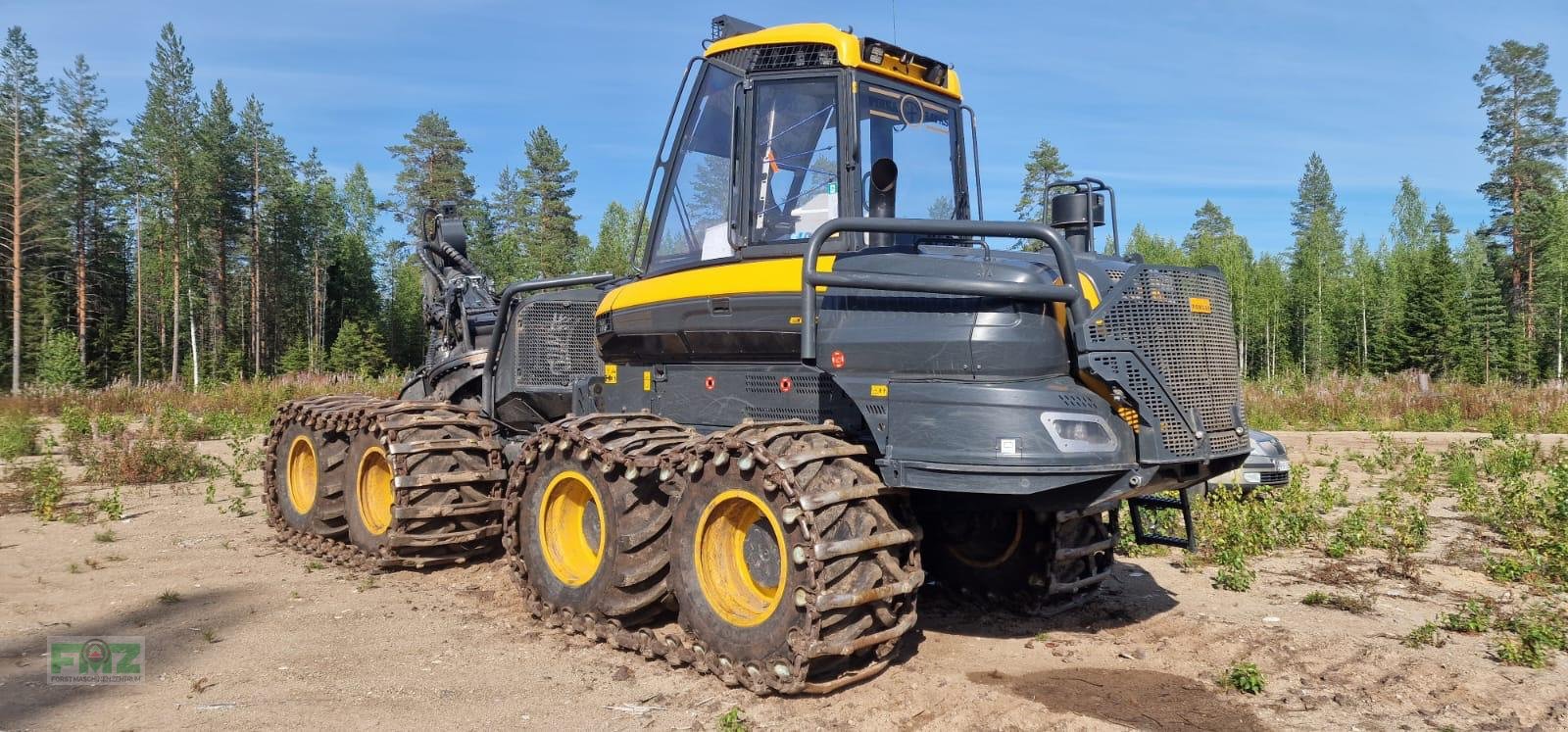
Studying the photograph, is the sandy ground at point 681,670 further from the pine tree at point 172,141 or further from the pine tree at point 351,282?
the pine tree at point 351,282

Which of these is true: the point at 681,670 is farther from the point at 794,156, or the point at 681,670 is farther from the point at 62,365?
the point at 62,365

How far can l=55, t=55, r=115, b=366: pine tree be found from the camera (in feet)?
144

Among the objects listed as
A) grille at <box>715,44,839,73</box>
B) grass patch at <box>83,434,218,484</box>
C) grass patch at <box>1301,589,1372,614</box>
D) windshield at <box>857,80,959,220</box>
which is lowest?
grass patch at <box>1301,589,1372,614</box>

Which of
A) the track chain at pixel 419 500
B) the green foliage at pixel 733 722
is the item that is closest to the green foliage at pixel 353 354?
the track chain at pixel 419 500

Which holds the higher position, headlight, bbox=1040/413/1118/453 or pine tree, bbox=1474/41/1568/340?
pine tree, bbox=1474/41/1568/340

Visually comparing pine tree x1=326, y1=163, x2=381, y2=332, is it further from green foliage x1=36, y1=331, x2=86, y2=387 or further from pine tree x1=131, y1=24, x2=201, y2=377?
green foliage x1=36, y1=331, x2=86, y2=387

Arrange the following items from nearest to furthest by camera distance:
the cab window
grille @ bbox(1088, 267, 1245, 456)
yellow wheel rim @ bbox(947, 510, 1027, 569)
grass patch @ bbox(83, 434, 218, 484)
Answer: grille @ bbox(1088, 267, 1245, 456)
the cab window
yellow wheel rim @ bbox(947, 510, 1027, 569)
grass patch @ bbox(83, 434, 218, 484)

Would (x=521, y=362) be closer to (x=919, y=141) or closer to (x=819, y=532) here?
(x=919, y=141)

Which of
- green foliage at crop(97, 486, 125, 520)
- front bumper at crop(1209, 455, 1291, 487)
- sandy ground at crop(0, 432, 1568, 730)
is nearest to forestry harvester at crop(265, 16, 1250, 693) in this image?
sandy ground at crop(0, 432, 1568, 730)

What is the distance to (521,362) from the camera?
827 cm

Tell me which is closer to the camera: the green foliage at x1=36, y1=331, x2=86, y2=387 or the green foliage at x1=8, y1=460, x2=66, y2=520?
the green foliage at x1=8, y1=460, x2=66, y2=520

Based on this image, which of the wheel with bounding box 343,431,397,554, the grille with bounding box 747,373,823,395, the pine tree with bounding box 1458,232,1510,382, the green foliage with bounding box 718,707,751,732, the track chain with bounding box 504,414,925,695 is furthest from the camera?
the pine tree with bounding box 1458,232,1510,382

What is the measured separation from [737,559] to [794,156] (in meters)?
2.28

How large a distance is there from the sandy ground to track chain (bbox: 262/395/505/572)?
0.67 ft
